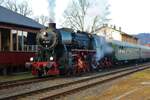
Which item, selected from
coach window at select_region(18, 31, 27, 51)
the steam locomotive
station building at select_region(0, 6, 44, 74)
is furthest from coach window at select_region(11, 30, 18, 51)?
the steam locomotive

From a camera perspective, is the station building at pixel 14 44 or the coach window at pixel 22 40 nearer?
the station building at pixel 14 44

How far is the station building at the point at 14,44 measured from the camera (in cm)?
2719

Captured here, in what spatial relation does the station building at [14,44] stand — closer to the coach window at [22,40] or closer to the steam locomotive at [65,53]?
the coach window at [22,40]

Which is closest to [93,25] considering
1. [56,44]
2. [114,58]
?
[114,58]

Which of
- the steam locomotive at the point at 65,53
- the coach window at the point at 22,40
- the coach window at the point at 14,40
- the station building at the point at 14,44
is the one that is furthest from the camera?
the coach window at the point at 22,40

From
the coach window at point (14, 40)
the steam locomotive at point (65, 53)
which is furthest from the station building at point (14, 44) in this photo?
the steam locomotive at point (65, 53)

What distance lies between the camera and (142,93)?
49.5ft

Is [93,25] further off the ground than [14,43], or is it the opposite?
[93,25]

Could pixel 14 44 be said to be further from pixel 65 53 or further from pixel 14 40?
pixel 65 53

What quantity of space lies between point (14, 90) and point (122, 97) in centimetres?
540

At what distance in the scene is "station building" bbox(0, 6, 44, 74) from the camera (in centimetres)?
2719

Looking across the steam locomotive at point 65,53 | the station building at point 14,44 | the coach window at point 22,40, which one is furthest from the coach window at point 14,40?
the steam locomotive at point 65,53

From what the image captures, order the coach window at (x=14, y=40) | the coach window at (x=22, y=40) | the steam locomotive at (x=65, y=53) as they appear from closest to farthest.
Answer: the steam locomotive at (x=65, y=53), the coach window at (x=14, y=40), the coach window at (x=22, y=40)

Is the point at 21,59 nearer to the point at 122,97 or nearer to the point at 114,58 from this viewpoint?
the point at 114,58
